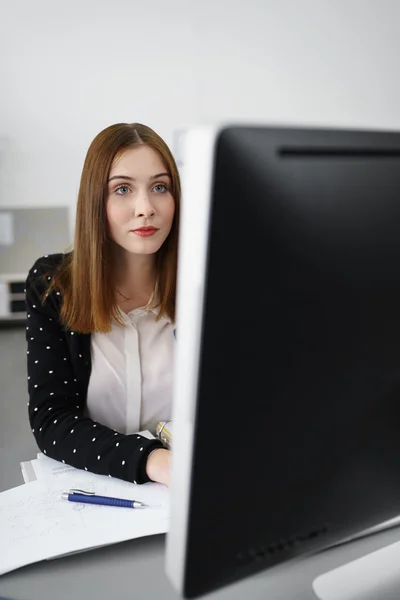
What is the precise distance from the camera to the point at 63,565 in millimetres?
746

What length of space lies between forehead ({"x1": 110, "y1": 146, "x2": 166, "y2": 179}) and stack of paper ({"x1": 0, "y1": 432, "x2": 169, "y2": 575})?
552 mm

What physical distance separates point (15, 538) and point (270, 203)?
1.86 feet

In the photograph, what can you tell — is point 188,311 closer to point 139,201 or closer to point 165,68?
point 139,201

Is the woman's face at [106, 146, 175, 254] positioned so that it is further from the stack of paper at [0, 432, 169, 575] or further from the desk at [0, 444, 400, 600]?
the desk at [0, 444, 400, 600]

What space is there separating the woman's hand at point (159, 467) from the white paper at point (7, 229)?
8.87ft

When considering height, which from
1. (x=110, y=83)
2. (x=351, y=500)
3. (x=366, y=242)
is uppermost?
(x=110, y=83)

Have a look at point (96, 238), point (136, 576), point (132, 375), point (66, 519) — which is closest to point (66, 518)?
point (66, 519)

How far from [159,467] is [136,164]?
0.58 m

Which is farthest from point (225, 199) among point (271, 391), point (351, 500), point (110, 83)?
point (110, 83)

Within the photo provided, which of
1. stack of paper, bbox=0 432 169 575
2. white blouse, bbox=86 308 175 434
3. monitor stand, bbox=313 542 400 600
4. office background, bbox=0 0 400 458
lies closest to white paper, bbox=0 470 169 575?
stack of paper, bbox=0 432 169 575

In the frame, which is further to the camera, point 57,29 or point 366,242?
point 57,29

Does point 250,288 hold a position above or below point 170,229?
above

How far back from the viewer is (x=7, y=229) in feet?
11.1

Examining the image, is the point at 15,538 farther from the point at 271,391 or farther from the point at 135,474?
the point at 271,391
